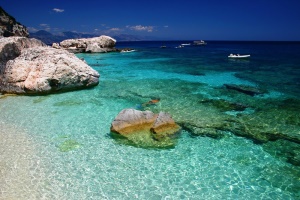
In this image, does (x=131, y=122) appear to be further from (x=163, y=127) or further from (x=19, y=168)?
(x=19, y=168)

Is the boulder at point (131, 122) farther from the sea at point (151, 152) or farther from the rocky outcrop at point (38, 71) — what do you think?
the rocky outcrop at point (38, 71)

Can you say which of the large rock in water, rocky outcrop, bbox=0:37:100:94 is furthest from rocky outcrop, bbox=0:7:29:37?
the large rock in water

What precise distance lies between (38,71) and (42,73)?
23.0 inches

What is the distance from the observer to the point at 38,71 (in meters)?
19.4

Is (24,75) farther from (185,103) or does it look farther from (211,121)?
(211,121)

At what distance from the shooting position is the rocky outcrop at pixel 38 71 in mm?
19156

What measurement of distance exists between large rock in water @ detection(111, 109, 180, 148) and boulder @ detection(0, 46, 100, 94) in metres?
9.11

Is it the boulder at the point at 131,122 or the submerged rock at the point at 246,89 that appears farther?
the submerged rock at the point at 246,89

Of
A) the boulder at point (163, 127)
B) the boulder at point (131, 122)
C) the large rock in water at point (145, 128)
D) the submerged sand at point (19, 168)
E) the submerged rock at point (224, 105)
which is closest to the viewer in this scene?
the submerged sand at point (19, 168)

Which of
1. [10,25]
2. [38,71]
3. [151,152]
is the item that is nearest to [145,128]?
[151,152]

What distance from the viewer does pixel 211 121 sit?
45.6 feet

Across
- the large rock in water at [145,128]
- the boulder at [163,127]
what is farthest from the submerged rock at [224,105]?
the large rock in water at [145,128]

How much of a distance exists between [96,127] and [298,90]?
1837cm

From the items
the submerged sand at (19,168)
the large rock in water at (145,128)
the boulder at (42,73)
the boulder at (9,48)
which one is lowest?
the submerged sand at (19,168)
